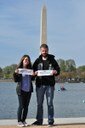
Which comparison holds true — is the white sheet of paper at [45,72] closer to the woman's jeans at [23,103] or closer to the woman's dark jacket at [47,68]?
the woman's dark jacket at [47,68]

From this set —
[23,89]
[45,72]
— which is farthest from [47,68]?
[23,89]

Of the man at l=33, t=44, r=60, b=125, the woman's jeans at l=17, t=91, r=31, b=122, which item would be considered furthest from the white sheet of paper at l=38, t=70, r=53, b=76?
the woman's jeans at l=17, t=91, r=31, b=122

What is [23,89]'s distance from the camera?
13859 mm

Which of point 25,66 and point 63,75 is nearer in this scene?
point 25,66

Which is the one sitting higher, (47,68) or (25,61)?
(25,61)

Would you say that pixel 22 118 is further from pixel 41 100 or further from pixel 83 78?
pixel 83 78

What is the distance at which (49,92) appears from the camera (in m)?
13.9

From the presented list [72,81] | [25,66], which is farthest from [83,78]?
[25,66]

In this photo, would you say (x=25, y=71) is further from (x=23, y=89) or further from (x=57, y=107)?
(x=57, y=107)

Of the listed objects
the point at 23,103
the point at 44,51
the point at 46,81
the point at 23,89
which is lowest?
the point at 23,103

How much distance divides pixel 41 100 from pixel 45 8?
2000 cm

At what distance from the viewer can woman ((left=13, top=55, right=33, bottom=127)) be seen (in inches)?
545

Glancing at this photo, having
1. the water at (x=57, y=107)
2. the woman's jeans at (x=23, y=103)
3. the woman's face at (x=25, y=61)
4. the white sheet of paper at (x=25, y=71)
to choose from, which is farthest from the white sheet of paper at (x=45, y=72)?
the water at (x=57, y=107)

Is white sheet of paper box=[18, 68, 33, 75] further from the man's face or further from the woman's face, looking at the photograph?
the man's face
